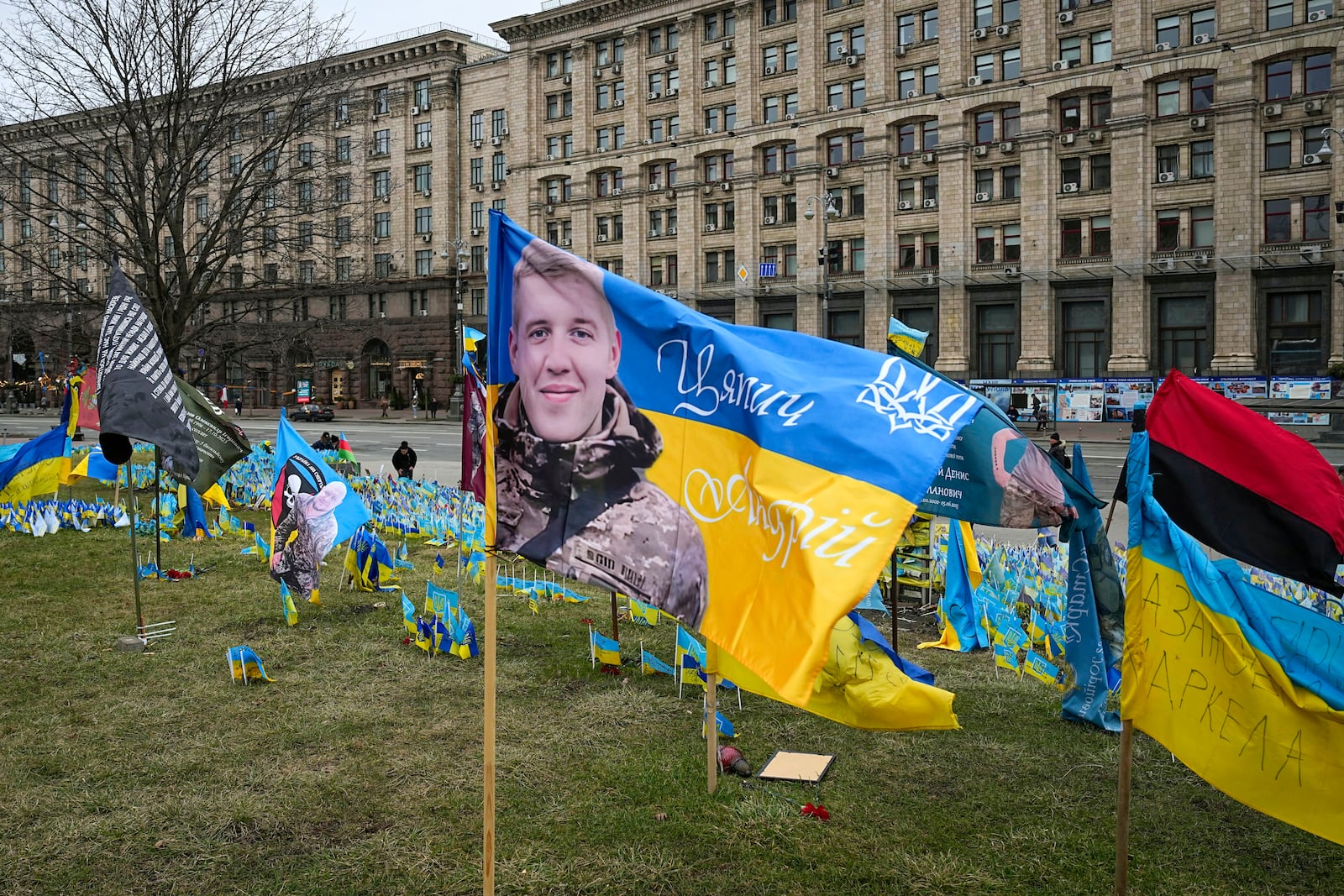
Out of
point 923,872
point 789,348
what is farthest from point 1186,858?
point 789,348

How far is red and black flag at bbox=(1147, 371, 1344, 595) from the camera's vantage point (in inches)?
216

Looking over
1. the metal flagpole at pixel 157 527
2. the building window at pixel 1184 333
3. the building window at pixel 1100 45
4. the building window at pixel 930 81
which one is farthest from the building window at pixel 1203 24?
the metal flagpole at pixel 157 527

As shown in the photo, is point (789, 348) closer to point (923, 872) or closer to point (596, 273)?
point (596, 273)

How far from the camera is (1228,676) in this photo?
4836mm

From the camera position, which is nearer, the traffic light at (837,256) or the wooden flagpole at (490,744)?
the wooden flagpole at (490,744)

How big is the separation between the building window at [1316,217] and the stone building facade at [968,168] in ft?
0.26

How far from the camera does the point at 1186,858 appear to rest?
5727 millimetres

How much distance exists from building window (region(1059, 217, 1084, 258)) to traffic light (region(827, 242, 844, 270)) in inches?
403

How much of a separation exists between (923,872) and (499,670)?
476cm

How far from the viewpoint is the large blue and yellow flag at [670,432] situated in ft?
13.7

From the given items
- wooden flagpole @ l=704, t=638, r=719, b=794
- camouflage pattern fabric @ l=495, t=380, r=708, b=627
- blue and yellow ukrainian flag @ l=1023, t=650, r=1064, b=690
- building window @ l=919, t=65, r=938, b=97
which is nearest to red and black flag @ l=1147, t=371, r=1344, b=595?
wooden flagpole @ l=704, t=638, r=719, b=794

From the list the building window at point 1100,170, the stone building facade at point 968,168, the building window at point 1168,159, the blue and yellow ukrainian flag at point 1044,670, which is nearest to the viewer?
the blue and yellow ukrainian flag at point 1044,670

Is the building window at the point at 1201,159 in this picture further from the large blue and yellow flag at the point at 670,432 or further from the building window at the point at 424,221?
the large blue and yellow flag at the point at 670,432

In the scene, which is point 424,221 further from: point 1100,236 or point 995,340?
point 1100,236
